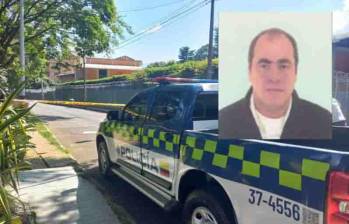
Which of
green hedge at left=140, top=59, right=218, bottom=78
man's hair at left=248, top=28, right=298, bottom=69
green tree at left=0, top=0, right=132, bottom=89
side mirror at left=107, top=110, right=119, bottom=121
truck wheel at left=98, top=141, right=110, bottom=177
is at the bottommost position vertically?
truck wheel at left=98, top=141, right=110, bottom=177

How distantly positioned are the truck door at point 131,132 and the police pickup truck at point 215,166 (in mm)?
14

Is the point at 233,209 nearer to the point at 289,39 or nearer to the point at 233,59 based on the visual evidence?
the point at 233,59

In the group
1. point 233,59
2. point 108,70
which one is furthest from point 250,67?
point 108,70

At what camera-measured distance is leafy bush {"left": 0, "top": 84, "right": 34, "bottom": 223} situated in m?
3.92

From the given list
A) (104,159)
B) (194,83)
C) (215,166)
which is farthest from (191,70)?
(215,166)

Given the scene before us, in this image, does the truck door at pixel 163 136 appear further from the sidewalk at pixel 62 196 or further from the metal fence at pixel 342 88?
the metal fence at pixel 342 88

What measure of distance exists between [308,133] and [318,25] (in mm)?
790

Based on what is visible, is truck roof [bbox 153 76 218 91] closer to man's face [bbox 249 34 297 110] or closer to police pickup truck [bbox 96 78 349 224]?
police pickup truck [bbox 96 78 349 224]

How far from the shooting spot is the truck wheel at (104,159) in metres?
6.72

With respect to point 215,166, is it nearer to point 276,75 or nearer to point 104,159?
point 276,75

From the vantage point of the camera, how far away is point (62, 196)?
5.56 metres

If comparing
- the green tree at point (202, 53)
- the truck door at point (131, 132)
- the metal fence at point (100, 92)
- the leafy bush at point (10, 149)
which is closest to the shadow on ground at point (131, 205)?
the truck door at point (131, 132)

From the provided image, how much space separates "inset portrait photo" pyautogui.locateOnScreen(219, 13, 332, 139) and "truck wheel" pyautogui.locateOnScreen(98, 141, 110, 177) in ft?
13.2

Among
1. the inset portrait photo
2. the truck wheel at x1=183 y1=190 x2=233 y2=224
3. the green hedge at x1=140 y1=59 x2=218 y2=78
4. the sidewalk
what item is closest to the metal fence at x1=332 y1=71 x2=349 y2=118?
the sidewalk
